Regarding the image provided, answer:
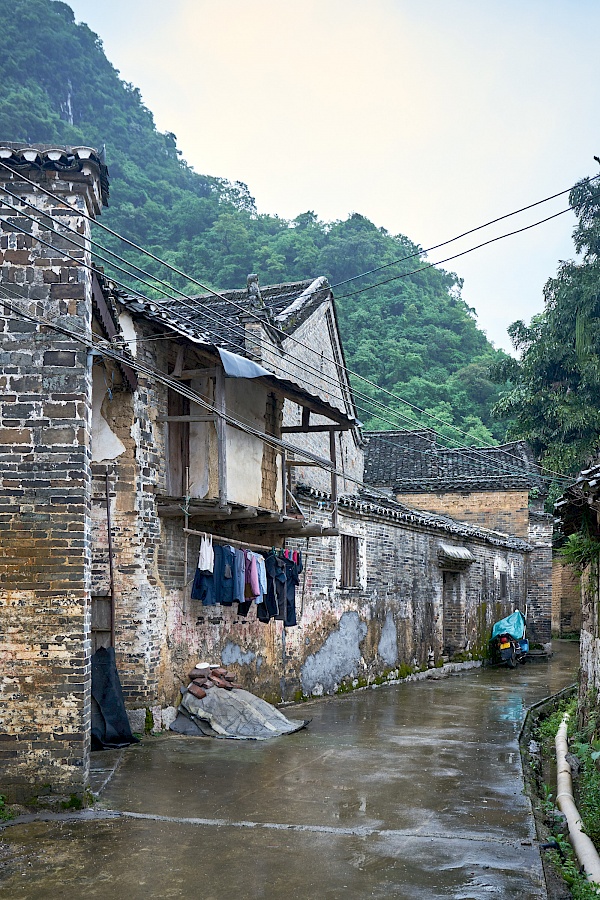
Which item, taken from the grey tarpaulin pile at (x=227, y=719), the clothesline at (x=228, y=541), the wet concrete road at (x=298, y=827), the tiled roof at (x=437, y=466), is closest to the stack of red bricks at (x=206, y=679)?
the grey tarpaulin pile at (x=227, y=719)

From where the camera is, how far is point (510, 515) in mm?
28188

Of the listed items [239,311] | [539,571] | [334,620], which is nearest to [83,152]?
[239,311]

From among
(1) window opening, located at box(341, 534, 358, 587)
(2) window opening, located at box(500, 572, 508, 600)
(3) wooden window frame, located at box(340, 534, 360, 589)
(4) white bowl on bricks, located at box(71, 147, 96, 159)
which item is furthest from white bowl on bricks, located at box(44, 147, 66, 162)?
(2) window opening, located at box(500, 572, 508, 600)

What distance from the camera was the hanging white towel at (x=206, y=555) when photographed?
11.0m

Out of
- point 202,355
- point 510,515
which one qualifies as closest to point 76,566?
point 202,355

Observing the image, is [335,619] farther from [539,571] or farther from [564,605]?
[564,605]

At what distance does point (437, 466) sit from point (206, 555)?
18.6 m

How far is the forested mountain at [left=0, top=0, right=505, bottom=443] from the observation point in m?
36.3

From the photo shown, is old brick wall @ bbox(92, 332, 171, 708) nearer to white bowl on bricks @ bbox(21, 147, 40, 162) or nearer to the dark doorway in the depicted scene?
white bowl on bricks @ bbox(21, 147, 40, 162)

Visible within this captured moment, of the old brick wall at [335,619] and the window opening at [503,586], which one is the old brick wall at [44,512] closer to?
the old brick wall at [335,619]

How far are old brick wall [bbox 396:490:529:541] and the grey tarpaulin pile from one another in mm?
17491

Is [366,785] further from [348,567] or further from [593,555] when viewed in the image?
[348,567]

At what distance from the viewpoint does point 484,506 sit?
2825 centimetres

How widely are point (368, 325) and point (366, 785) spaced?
105 ft
